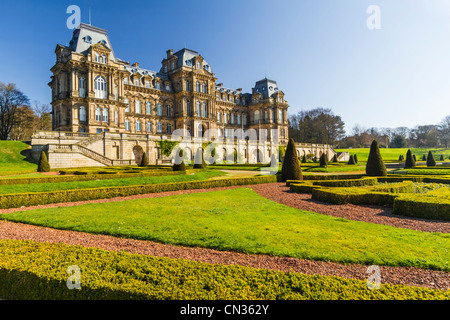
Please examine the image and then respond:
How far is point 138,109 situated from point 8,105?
2486 centimetres

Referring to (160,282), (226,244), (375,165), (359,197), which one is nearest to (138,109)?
(375,165)

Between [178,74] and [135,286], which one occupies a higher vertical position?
[178,74]

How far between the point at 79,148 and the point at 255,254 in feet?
96.0

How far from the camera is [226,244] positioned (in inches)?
261

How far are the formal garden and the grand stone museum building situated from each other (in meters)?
19.4

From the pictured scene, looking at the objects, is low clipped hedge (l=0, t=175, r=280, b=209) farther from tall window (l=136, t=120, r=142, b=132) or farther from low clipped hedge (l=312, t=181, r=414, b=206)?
tall window (l=136, t=120, r=142, b=132)

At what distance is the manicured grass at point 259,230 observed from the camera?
20.0 ft

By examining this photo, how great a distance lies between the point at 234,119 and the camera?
7056 cm

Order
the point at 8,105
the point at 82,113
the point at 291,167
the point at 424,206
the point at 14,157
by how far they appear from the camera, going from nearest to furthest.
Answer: the point at 424,206, the point at 291,167, the point at 14,157, the point at 82,113, the point at 8,105

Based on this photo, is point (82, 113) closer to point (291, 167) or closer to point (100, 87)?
point (100, 87)

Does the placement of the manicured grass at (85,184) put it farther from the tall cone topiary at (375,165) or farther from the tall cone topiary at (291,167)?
the tall cone topiary at (375,165)

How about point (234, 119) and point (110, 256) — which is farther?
point (234, 119)

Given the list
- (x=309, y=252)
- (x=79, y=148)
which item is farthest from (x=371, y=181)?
(x=79, y=148)

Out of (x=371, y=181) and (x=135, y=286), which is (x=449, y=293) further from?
(x=371, y=181)
